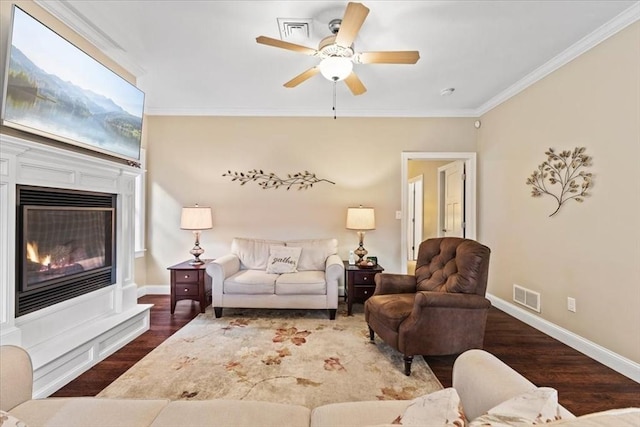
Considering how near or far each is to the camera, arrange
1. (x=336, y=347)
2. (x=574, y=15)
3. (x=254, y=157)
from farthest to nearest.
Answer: (x=254, y=157) < (x=336, y=347) < (x=574, y=15)

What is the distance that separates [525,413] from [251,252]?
368 centimetres

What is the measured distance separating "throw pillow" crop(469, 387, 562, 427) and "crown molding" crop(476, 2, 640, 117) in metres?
3.00

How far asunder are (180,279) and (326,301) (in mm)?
1767

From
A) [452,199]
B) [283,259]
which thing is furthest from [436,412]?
[452,199]

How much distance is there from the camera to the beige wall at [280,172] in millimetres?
4445

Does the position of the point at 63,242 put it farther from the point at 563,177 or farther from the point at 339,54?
the point at 563,177

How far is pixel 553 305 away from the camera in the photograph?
10.0 ft

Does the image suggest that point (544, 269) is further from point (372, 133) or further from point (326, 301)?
point (372, 133)

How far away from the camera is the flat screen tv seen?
186 cm

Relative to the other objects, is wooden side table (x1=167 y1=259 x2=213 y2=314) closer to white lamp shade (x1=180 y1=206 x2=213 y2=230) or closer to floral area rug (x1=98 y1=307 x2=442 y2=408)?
floral area rug (x1=98 y1=307 x2=442 y2=408)

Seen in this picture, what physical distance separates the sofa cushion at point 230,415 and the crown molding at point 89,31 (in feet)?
9.32

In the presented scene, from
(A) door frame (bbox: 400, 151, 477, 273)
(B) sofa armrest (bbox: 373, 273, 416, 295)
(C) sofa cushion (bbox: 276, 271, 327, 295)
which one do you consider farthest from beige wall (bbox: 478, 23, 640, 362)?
(C) sofa cushion (bbox: 276, 271, 327, 295)

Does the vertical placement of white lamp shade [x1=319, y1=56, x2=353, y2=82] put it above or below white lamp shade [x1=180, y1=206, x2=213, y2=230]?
above

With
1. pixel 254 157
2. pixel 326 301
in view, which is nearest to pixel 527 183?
pixel 326 301
